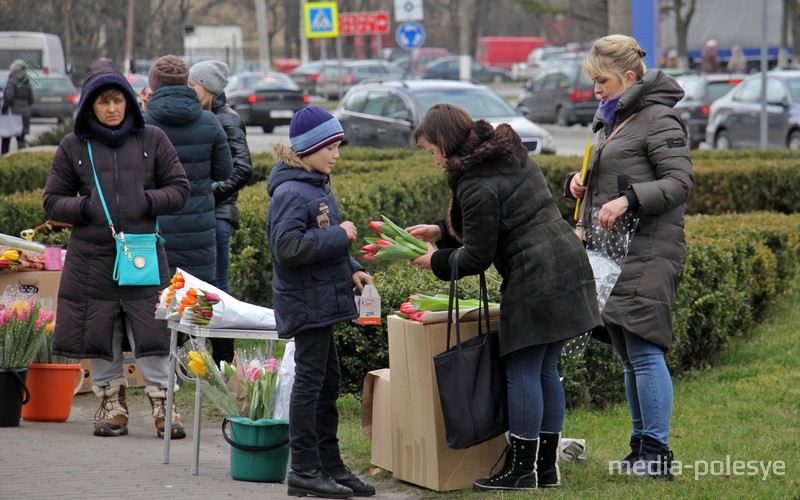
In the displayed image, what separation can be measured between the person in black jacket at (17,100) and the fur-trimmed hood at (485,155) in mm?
13873

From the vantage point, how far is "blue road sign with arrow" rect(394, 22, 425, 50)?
25125mm

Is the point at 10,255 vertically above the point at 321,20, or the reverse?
the point at 321,20

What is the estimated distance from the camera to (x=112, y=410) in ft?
19.0

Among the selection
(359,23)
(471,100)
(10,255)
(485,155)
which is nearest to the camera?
(485,155)

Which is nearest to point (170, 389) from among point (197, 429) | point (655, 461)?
point (197, 429)

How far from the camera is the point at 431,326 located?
4.63 m

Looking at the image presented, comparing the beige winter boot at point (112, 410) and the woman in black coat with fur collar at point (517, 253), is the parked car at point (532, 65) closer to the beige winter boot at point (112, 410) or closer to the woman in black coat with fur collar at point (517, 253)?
the beige winter boot at point (112, 410)

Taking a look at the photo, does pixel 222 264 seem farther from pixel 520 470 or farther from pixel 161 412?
pixel 520 470

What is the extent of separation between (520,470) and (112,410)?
7.71 feet

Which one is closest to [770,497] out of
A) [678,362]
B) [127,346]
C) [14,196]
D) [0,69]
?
[678,362]

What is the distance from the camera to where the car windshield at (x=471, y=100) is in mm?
16562

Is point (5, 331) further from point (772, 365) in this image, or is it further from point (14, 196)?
point (772, 365)

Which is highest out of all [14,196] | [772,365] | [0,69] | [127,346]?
[0,69]

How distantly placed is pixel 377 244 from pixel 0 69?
1941 centimetres
